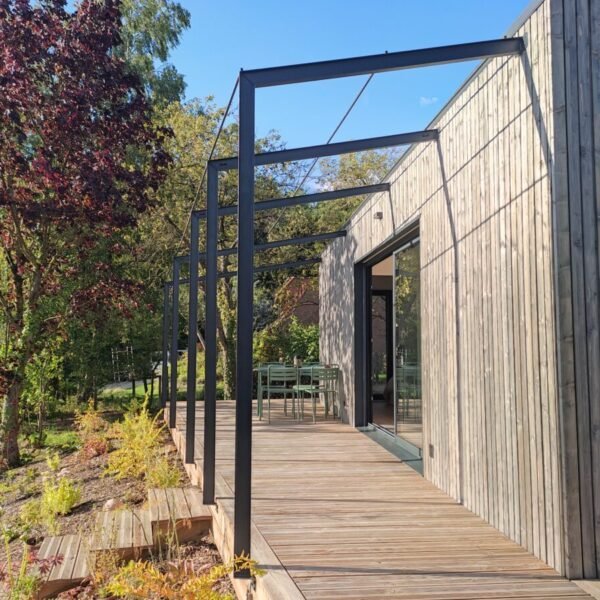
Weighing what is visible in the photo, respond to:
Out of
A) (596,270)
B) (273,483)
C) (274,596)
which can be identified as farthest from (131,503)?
(596,270)

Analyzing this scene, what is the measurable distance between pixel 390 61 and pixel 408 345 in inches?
113

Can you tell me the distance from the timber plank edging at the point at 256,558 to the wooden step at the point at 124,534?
46cm

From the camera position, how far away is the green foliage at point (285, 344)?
540 inches

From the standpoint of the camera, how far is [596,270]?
2.81m

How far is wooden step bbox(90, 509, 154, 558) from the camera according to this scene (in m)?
3.76

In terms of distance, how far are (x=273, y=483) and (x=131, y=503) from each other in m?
1.60

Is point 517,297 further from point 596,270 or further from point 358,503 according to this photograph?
point 358,503

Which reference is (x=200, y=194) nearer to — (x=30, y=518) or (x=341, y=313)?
(x=341, y=313)

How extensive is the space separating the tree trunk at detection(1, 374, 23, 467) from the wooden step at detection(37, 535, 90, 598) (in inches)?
163

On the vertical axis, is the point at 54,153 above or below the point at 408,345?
above

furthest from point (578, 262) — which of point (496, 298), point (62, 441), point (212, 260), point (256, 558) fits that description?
point (62, 441)

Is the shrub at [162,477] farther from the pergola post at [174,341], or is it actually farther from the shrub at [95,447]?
the shrub at [95,447]

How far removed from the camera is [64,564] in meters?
3.74

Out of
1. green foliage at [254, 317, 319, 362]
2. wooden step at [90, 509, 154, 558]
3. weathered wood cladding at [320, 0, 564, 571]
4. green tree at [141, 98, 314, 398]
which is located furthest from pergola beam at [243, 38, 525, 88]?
green foliage at [254, 317, 319, 362]
